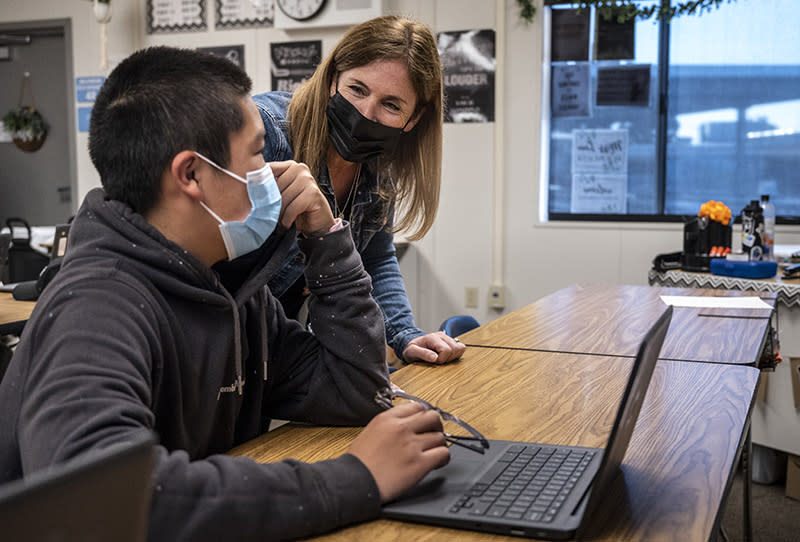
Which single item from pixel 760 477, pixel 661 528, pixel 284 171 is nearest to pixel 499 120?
pixel 760 477

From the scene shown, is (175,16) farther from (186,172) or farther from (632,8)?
(186,172)

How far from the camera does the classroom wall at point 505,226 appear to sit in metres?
3.96

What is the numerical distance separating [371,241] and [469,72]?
2577mm

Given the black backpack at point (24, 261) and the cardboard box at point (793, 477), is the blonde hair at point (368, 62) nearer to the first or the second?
the cardboard box at point (793, 477)

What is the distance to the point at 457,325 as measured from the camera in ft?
6.89

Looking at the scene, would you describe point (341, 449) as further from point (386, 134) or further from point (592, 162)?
point (592, 162)

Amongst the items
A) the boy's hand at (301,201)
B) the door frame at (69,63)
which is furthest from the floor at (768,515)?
the door frame at (69,63)

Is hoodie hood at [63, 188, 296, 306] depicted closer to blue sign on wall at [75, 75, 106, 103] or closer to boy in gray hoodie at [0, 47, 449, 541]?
boy in gray hoodie at [0, 47, 449, 541]

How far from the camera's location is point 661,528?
2.43 feet

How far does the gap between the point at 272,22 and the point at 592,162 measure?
198cm

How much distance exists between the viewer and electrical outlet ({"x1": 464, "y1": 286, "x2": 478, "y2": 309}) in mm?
4199

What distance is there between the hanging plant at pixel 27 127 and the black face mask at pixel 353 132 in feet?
14.4

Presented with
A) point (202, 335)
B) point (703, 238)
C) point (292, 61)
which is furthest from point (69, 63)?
point (202, 335)

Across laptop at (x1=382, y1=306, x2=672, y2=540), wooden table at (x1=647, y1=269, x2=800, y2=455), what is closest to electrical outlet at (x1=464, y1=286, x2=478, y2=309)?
wooden table at (x1=647, y1=269, x2=800, y2=455)
